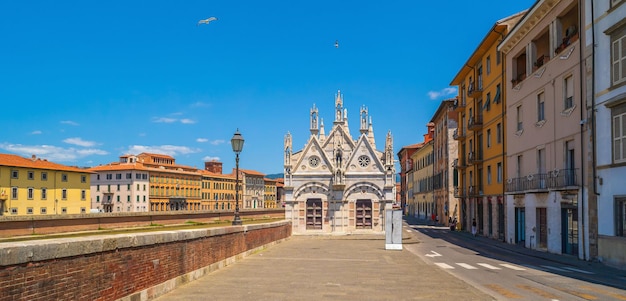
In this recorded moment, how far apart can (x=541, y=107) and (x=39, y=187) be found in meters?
71.1

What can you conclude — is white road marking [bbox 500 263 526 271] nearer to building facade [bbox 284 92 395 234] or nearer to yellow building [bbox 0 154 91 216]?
building facade [bbox 284 92 395 234]

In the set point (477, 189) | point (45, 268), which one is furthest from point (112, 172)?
point (45, 268)

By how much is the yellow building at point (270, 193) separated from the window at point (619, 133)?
6216 inches

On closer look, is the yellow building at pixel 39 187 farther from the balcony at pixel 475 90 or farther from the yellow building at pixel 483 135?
the balcony at pixel 475 90

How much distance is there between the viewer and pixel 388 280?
16484 millimetres

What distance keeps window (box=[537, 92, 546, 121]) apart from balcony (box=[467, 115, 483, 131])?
564 inches

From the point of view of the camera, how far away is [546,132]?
31109 mm

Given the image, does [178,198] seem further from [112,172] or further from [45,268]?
[45,268]

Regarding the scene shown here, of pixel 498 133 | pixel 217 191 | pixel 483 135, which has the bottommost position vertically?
pixel 217 191

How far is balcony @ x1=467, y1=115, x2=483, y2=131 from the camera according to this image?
1849 inches

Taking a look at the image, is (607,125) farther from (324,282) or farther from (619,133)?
(324,282)

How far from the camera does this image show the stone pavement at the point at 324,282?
518 inches

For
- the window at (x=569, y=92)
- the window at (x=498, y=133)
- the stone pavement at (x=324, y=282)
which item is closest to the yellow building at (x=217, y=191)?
the window at (x=498, y=133)

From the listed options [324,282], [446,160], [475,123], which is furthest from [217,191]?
[324,282]
